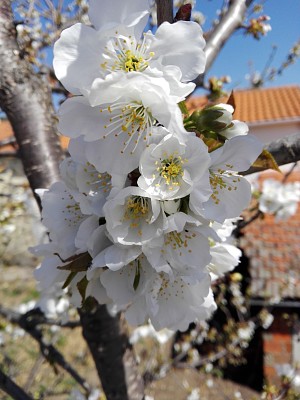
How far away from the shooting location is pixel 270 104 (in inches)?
527

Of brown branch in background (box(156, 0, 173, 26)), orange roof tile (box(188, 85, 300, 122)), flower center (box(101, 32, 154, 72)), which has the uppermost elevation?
brown branch in background (box(156, 0, 173, 26))

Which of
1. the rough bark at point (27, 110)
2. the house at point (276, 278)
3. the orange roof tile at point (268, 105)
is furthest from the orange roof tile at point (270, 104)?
the rough bark at point (27, 110)

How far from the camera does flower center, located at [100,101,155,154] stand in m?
0.68

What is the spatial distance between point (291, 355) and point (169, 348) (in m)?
2.12

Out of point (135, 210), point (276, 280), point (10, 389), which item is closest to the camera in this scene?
point (135, 210)

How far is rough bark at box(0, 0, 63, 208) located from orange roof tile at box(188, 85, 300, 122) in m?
10.1

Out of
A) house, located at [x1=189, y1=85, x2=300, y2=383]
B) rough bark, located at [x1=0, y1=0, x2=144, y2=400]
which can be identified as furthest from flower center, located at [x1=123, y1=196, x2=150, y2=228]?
house, located at [x1=189, y1=85, x2=300, y2=383]

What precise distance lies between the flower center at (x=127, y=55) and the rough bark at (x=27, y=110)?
856mm

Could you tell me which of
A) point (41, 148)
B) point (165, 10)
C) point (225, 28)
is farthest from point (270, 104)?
point (165, 10)

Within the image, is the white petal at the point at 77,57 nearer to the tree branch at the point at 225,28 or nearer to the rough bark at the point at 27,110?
the rough bark at the point at 27,110

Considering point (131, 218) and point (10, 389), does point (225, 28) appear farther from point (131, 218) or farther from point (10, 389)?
point (10, 389)

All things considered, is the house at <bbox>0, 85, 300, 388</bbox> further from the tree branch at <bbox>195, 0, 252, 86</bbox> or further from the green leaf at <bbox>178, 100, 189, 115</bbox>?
the green leaf at <bbox>178, 100, 189, 115</bbox>

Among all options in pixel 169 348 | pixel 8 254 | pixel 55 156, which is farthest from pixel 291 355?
pixel 8 254

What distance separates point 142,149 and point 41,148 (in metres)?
0.91
